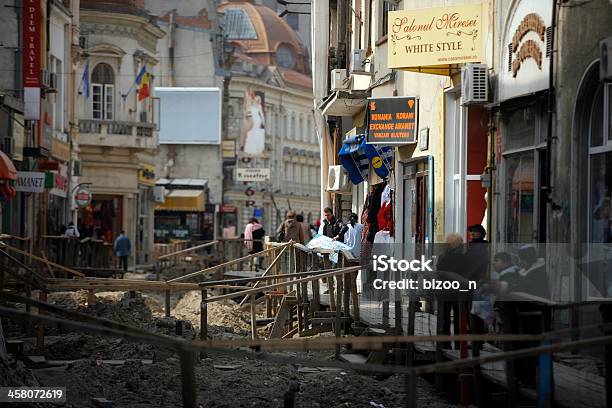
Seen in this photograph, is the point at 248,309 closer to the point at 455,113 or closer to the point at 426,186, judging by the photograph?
the point at 426,186

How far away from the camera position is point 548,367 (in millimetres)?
8133

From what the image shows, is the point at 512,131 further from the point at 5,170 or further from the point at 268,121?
the point at 268,121

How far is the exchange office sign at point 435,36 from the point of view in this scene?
17.8m

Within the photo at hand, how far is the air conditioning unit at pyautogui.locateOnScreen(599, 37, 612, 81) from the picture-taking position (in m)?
12.1

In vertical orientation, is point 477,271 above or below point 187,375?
above

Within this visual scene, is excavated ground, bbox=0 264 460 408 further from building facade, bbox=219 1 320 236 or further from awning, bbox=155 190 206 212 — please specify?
building facade, bbox=219 1 320 236

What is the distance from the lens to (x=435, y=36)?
1816 cm

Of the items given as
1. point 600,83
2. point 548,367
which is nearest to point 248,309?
point 600,83

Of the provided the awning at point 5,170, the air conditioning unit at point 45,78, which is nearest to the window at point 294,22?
the air conditioning unit at point 45,78

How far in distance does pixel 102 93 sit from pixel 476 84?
149 feet

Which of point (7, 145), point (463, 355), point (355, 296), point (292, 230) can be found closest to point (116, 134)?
point (7, 145)

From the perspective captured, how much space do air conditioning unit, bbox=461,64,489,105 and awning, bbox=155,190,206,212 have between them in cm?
6681

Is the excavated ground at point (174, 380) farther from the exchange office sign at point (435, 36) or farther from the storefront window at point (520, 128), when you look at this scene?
the exchange office sign at point (435, 36)

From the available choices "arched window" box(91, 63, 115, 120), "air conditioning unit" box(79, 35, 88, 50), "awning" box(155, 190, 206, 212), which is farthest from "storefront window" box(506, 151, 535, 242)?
"awning" box(155, 190, 206, 212)
